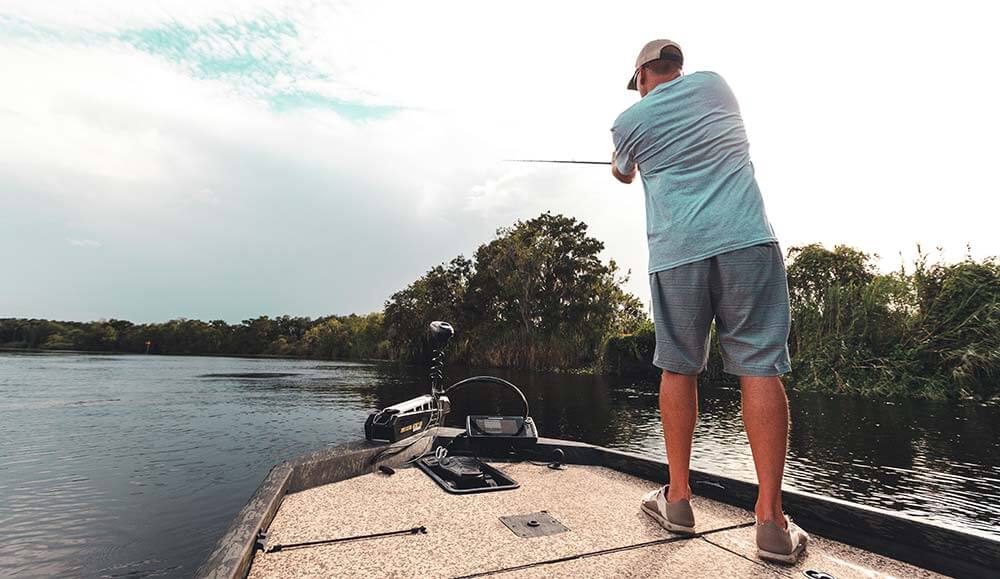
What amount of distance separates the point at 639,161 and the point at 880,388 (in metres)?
19.6

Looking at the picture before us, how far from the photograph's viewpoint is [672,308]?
187 centimetres

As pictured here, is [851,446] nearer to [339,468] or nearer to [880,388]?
[339,468]

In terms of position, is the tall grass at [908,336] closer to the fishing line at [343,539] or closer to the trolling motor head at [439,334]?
the trolling motor head at [439,334]

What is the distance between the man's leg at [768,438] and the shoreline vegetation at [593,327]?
18.9 metres

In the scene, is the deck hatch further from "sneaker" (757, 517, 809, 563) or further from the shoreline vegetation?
the shoreline vegetation

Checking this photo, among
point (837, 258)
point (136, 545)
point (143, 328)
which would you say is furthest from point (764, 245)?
point (143, 328)

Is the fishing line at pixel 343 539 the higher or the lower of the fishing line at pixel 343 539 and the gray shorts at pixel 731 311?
the lower

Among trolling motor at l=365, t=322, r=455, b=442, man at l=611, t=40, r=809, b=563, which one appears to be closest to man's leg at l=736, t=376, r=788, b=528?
man at l=611, t=40, r=809, b=563

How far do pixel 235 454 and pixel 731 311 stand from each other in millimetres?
8624

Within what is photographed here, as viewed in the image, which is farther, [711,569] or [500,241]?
[500,241]

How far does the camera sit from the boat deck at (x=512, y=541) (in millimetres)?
1605

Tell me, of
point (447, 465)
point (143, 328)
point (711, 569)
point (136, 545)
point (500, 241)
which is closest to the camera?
point (711, 569)

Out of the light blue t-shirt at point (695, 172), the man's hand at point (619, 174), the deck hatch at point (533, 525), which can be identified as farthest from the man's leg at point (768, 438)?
the man's hand at point (619, 174)

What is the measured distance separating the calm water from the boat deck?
695 millimetres
